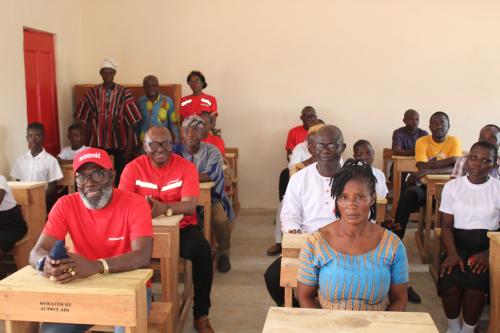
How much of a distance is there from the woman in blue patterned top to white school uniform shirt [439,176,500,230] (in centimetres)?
147

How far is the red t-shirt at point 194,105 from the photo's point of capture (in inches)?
254

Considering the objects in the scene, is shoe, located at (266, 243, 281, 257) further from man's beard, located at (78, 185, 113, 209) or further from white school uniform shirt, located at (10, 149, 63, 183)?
man's beard, located at (78, 185, 113, 209)

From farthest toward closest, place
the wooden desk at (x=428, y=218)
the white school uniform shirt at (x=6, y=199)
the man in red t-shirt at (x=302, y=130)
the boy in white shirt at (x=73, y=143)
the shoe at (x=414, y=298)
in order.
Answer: the man in red t-shirt at (x=302, y=130) < the boy in white shirt at (x=73, y=143) < the wooden desk at (x=428, y=218) < the shoe at (x=414, y=298) < the white school uniform shirt at (x=6, y=199)

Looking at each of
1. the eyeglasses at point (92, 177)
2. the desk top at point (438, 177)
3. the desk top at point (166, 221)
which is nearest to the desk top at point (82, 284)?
the eyeglasses at point (92, 177)

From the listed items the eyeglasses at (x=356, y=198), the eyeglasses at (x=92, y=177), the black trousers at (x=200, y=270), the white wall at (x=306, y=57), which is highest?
the white wall at (x=306, y=57)

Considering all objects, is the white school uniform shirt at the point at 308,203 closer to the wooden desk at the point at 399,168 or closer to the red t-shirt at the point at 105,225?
the red t-shirt at the point at 105,225

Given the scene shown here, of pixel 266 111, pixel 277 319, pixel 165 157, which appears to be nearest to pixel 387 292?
pixel 277 319

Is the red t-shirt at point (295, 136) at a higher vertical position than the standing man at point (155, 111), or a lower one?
lower

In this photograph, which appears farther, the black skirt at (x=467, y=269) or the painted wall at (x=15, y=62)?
the painted wall at (x=15, y=62)

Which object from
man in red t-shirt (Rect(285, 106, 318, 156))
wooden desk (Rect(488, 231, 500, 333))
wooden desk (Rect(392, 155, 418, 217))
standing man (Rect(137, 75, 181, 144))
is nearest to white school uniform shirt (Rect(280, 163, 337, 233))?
wooden desk (Rect(488, 231, 500, 333))

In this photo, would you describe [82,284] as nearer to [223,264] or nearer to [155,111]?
[223,264]

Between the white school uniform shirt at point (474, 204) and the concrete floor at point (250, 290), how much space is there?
70cm

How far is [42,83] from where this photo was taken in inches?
232

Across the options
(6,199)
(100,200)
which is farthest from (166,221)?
(6,199)
